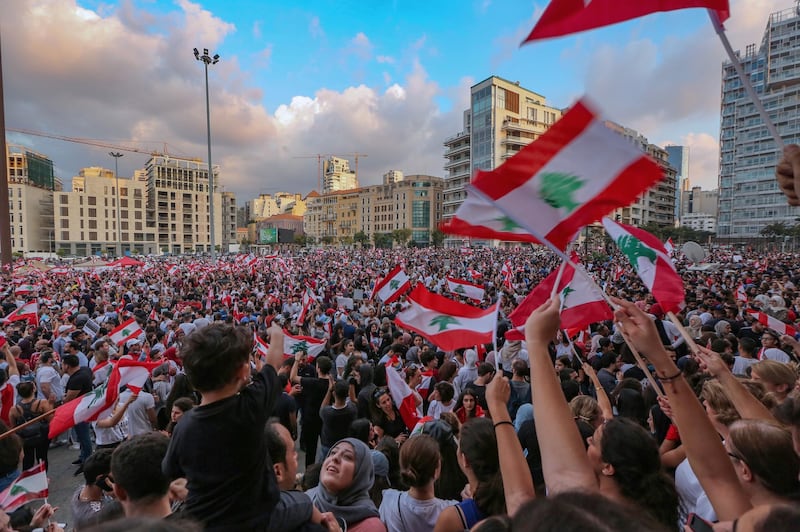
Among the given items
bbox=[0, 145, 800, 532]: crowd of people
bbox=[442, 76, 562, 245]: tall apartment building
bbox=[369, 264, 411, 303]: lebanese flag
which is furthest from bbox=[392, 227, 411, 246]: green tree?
bbox=[0, 145, 800, 532]: crowd of people

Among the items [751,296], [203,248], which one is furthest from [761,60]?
[203,248]

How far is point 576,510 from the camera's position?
0.79m

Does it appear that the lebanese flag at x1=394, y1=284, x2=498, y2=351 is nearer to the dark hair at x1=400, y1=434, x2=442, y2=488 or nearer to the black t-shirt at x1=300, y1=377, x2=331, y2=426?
the black t-shirt at x1=300, y1=377, x2=331, y2=426

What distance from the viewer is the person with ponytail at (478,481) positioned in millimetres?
2137

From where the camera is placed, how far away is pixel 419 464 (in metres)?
2.52

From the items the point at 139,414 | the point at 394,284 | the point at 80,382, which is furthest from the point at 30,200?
the point at 139,414

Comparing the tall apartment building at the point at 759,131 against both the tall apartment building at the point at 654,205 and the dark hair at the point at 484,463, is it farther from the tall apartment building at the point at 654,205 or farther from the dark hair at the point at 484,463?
the dark hair at the point at 484,463

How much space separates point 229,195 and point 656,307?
11666cm

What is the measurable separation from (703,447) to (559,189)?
138 cm

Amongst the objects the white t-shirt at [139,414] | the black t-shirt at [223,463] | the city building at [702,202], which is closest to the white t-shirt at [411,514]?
the black t-shirt at [223,463]

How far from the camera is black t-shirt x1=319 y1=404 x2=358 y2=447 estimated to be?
458 centimetres

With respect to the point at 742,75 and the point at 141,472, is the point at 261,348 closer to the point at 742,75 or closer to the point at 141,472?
the point at 141,472

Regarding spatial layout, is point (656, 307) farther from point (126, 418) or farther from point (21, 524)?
point (21, 524)

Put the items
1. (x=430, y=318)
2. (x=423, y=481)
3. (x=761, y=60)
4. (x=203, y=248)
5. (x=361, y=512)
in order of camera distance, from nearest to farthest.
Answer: (x=361, y=512), (x=423, y=481), (x=430, y=318), (x=761, y=60), (x=203, y=248)
